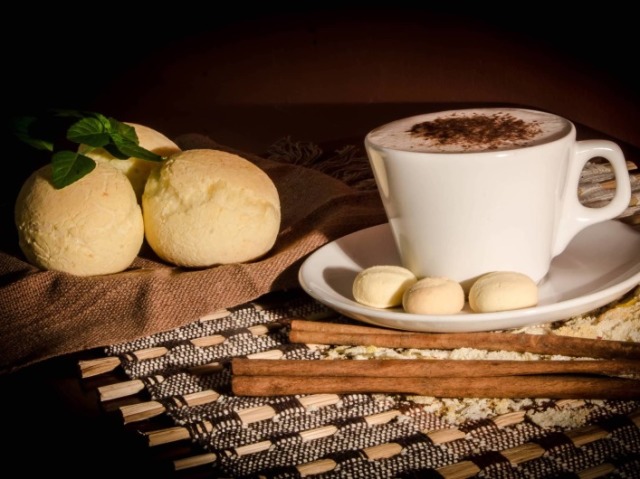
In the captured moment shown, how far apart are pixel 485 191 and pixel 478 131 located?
0.28ft

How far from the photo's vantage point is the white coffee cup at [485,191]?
766 mm

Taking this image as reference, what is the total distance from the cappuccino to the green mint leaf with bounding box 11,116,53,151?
0.44m

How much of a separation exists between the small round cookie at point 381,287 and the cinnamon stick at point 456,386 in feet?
0.37

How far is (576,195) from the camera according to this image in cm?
87

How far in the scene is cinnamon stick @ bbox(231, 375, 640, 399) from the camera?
64 cm

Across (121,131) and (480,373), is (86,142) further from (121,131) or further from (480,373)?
(480,373)

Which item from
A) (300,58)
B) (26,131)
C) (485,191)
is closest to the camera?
(485,191)

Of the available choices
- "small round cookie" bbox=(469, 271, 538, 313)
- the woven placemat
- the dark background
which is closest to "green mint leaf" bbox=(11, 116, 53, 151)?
the woven placemat

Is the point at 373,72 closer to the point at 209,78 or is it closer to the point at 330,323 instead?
the point at 209,78

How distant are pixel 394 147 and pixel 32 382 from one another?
411 millimetres

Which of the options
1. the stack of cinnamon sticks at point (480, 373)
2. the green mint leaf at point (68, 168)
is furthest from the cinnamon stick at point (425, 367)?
the green mint leaf at point (68, 168)

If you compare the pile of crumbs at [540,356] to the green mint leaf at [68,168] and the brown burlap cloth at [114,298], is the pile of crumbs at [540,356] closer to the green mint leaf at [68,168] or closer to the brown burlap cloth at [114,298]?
the brown burlap cloth at [114,298]

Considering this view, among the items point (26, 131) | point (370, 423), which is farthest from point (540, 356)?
point (26, 131)

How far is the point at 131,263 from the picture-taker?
37.6 inches
